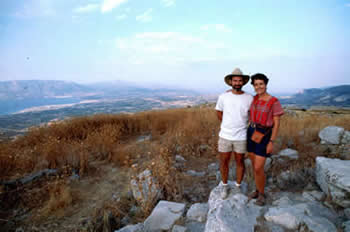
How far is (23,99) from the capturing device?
2286 inches

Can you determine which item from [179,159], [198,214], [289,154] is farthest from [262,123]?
[179,159]

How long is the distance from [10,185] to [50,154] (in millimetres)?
983

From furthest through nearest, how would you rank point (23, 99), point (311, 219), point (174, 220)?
point (23, 99) < point (174, 220) < point (311, 219)

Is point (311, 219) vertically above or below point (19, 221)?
above

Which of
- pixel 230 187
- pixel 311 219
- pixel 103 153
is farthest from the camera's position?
pixel 103 153

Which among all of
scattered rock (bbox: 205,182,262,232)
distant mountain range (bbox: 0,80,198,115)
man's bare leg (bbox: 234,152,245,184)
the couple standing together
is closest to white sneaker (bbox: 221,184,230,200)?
the couple standing together

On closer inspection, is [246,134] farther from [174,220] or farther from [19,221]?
[19,221]

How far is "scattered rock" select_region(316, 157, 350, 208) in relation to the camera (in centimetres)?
226

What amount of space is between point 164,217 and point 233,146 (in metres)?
1.39

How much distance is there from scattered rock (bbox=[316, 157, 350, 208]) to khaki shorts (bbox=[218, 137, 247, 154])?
4.02 feet

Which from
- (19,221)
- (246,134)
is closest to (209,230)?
(246,134)

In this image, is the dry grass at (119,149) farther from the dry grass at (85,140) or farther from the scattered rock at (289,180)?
the scattered rock at (289,180)

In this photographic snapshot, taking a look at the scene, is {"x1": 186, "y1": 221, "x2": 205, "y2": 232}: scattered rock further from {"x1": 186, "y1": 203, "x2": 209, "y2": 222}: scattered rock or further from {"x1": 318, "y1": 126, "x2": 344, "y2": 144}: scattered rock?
{"x1": 318, "y1": 126, "x2": 344, "y2": 144}: scattered rock

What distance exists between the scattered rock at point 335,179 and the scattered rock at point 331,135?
2.34 meters
